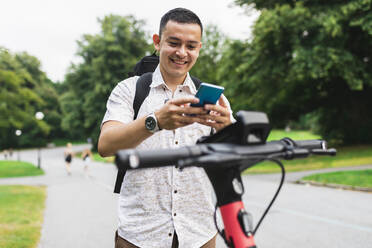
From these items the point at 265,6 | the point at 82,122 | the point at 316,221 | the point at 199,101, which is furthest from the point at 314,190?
the point at 82,122

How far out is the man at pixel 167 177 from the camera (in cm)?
171

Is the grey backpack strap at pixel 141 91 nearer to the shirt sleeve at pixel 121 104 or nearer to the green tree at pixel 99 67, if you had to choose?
the shirt sleeve at pixel 121 104

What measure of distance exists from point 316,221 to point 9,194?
9.07m

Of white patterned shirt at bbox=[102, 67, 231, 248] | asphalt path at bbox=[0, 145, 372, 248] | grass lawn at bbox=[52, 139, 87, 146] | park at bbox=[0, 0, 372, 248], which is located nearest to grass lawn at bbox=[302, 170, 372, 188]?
park at bbox=[0, 0, 372, 248]

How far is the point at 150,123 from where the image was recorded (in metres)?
1.41

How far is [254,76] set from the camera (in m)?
18.6

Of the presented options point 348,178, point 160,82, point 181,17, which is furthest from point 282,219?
point 181,17

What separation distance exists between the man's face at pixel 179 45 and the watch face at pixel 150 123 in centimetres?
45

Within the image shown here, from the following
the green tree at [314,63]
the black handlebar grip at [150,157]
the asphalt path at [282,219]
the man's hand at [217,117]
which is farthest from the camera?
the green tree at [314,63]

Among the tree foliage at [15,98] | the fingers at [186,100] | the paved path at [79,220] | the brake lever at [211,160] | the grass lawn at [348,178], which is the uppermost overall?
the tree foliage at [15,98]

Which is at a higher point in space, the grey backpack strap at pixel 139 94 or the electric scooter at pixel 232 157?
the grey backpack strap at pixel 139 94

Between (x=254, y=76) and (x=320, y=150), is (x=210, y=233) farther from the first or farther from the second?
(x=254, y=76)

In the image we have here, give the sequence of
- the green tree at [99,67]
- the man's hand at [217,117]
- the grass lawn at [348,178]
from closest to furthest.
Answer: the man's hand at [217,117], the grass lawn at [348,178], the green tree at [99,67]

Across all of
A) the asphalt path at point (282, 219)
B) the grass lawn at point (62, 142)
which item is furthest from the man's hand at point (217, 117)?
the grass lawn at point (62, 142)
